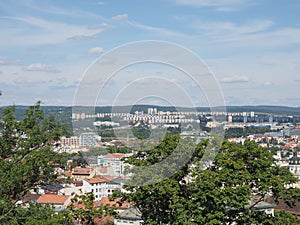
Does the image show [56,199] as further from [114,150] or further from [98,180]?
[98,180]

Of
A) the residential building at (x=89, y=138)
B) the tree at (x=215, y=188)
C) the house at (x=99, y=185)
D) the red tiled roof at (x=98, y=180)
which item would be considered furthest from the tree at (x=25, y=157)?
the red tiled roof at (x=98, y=180)

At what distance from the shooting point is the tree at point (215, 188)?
34.2 feet

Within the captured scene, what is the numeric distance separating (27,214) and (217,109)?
4.70m

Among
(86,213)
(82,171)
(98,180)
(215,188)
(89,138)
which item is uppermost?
(89,138)

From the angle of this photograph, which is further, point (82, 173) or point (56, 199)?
point (82, 173)

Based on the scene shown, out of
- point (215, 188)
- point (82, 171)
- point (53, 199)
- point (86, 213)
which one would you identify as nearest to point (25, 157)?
point (86, 213)

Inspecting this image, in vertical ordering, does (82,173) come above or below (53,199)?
below

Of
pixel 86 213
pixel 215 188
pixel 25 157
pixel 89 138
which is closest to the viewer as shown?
pixel 25 157

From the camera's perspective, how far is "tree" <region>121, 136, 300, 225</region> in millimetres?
10414

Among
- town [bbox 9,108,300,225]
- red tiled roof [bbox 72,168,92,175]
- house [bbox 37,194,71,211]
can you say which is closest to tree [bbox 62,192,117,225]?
town [bbox 9,108,300,225]

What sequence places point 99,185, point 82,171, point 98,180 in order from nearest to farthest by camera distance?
1. point 99,185
2. point 98,180
3. point 82,171

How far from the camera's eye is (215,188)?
1057 cm

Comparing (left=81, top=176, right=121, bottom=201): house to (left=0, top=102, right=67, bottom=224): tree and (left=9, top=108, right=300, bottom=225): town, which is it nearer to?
(left=9, top=108, right=300, bottom=225): town

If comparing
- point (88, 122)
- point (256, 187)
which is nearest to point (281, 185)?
point (256, 187)
